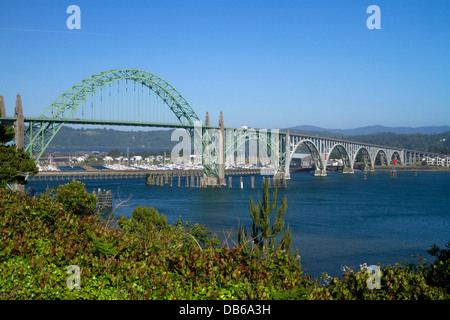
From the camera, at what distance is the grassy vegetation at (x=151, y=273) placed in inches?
322

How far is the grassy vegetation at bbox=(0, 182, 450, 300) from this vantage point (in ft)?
26.9

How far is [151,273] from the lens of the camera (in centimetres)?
910

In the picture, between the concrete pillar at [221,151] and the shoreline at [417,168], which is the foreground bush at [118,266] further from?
the shoreline at [417,168]

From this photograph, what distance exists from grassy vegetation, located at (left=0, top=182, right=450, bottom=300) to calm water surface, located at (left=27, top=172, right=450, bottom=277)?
553 centimetres

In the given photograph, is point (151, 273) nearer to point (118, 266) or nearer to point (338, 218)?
point (118, 266)

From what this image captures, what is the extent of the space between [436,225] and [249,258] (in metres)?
35.9

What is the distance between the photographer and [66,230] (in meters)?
11.5

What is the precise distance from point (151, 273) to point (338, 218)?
37.8 meters

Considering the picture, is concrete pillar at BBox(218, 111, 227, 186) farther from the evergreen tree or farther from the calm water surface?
the evergreen tree

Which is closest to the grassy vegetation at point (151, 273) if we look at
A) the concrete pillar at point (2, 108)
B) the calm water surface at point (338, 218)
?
the calm water surface at point (338, 218)

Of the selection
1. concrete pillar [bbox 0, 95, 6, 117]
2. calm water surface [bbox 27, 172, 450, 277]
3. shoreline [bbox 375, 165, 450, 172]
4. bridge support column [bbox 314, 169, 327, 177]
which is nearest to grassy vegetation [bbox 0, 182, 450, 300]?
calm water surface [bbox 27, 172, 450, 277]

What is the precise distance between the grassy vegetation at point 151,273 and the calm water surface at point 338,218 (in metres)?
5.53
